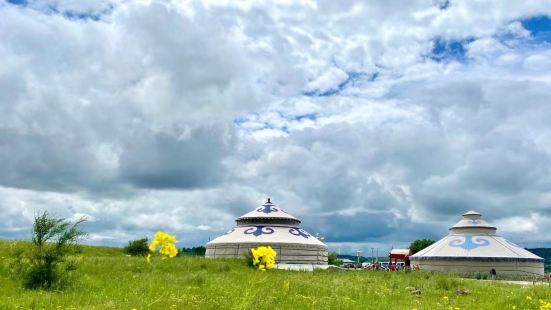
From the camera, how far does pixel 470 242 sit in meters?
63.3

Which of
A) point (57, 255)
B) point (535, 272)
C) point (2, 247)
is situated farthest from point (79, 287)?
point (535, 272)

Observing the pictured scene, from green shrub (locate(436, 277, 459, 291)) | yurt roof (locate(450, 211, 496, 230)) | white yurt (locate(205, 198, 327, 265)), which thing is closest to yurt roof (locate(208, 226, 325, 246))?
white yurt (locate(205, 198, 327, 265))

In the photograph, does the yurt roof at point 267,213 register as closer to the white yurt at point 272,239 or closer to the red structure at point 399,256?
the white yurt at point 272,239

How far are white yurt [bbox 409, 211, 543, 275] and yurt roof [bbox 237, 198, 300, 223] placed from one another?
1855cm

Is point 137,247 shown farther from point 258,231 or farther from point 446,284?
point 446,284

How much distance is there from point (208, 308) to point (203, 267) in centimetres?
2007

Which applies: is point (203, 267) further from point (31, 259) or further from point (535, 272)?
point (535, 272)

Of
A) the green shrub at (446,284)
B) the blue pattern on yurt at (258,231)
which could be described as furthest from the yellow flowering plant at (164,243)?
the blue pattern on yurt at (258,231)

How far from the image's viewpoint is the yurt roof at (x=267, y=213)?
71750 millimetres

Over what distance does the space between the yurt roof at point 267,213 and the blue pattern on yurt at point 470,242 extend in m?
21.7

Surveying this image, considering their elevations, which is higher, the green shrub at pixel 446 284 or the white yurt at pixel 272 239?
the white yurt at pixel 272 239

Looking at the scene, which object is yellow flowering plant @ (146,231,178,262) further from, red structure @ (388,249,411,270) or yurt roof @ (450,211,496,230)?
red structure @ (388,249,411,270)

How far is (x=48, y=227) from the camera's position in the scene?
1995 cm

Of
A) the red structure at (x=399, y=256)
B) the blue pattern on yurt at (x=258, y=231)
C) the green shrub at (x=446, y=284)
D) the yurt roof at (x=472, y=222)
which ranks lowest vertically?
the green shrub at (x=446, y=284)
